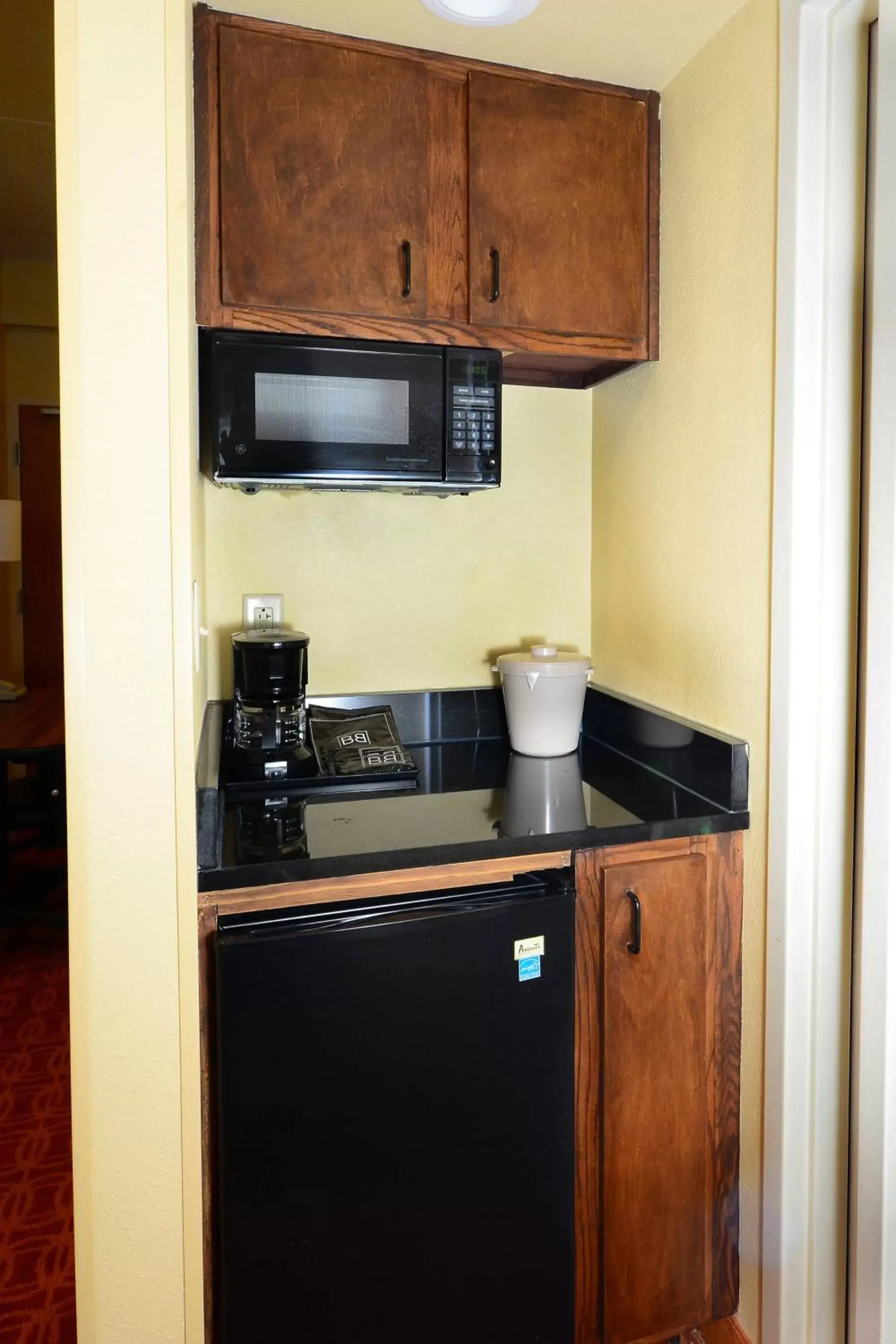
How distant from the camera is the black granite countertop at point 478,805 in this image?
1.29 m

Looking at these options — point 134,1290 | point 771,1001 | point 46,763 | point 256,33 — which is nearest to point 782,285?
point 256,33

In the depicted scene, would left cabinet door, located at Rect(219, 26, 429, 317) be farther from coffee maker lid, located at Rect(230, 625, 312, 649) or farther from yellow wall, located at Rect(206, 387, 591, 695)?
coffee maker lid, located at Rect(230, 625, 312, 649)

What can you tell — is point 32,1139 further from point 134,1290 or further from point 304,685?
point 304,685

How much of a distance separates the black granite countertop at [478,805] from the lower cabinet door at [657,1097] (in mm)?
101

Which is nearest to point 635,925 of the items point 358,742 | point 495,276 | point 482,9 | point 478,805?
point 478,805

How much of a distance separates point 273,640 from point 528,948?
2.41 ft

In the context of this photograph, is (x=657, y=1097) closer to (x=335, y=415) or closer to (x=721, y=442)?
(x=721, y=442)

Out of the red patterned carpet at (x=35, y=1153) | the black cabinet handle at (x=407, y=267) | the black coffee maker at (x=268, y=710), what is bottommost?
the red patterned carpet at (x=35, y=1153)

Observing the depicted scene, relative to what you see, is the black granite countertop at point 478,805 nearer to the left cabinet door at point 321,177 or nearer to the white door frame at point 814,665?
the white door frame at point 814,665

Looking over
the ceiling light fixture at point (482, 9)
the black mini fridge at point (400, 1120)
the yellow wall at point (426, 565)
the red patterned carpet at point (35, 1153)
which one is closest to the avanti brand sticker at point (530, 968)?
the black mini fridge at point (400, 1120)

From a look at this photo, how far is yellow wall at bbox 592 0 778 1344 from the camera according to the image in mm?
1415

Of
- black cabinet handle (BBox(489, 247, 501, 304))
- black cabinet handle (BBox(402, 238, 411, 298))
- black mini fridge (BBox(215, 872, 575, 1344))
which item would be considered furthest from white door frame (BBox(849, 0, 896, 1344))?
black cabinet handle (BBox(402, 238, 411, 298))

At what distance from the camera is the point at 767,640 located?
4.61ft

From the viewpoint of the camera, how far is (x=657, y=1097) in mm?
1453
